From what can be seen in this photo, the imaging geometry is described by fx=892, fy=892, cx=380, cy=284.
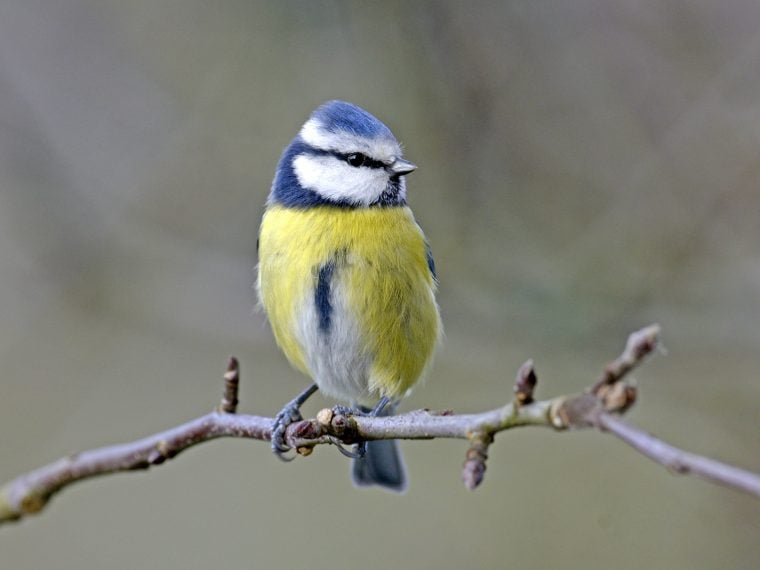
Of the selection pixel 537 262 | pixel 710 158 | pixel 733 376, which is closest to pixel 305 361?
pixel 537 262

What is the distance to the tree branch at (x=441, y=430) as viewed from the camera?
3.57 ft

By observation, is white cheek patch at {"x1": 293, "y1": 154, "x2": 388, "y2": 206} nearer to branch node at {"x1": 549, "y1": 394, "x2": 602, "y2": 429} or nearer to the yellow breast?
the yellow breast

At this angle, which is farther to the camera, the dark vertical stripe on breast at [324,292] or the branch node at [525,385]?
the dark vertical stripe on breast at [324,292]

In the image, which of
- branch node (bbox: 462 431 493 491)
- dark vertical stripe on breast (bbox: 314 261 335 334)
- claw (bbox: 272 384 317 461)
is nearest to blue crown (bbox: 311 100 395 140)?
dark vertical stripe on breast (bbox: 314 261 335 334)

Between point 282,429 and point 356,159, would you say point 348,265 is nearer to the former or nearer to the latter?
point 356,159

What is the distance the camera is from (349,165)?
10.5 feet

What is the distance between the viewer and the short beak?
310 cm

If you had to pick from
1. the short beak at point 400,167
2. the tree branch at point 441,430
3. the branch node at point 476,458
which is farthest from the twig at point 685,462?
the short beak at point 400,167

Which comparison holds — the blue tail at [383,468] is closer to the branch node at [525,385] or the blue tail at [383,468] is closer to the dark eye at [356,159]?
the dark eye at [356,159]

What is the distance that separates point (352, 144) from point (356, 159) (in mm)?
55

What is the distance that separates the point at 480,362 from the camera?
157 inches

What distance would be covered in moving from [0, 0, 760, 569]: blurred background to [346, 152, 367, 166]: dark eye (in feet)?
3.14

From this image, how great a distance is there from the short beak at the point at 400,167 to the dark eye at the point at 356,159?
99mm

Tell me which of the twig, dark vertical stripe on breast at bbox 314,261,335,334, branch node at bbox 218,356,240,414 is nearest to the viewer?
the twig
